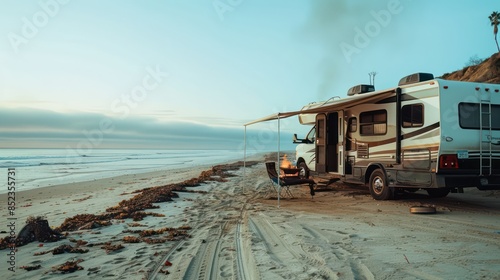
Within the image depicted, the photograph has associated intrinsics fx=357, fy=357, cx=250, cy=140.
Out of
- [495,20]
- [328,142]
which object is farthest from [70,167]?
[495,20]

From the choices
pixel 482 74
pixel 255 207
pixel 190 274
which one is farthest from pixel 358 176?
pixel 482 74

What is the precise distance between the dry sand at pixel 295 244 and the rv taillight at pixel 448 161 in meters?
1.00

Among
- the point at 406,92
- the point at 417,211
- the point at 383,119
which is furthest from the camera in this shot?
the point at 383,119

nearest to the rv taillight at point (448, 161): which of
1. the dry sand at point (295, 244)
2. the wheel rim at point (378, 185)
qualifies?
the dry sand at point (295, 244)

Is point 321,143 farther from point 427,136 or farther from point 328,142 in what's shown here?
point 427,136

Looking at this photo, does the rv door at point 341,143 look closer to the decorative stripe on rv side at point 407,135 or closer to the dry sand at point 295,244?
the decorative stripe on rv side at point 407,135

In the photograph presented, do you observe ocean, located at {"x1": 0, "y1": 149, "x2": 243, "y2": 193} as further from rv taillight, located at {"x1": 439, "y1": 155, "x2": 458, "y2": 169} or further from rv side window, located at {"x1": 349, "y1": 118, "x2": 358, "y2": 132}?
rv taillight, located at {"x1": 439, "y1": 155, "x2": 458, "y2": 169}

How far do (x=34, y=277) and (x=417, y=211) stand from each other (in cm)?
673

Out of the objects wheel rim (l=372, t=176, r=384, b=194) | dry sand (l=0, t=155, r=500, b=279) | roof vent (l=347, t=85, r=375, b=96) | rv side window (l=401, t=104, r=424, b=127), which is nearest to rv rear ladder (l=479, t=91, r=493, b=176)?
dry sand (l=0, t=155, r=500, b=279)

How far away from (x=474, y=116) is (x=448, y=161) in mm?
1277

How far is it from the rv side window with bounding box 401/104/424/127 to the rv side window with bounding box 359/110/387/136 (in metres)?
0.61

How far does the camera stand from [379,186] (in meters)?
9.21

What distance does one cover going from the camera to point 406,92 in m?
8.37

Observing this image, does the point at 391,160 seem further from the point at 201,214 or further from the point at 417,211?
the point at 201,214
